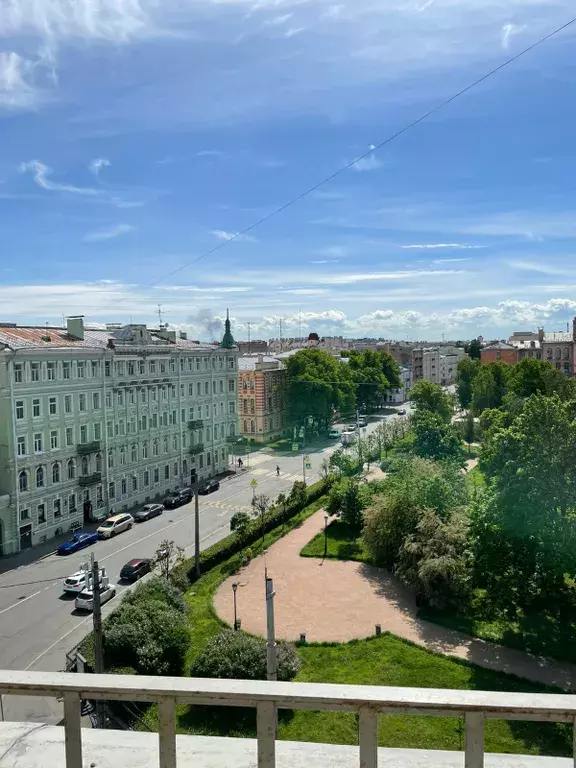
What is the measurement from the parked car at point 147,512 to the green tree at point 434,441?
24.1m

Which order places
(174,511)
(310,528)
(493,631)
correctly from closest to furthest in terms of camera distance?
(493,631) < (310,528) < (174,511)

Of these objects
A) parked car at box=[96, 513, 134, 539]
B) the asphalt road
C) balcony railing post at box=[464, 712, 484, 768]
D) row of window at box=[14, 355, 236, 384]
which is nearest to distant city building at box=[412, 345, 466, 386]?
row of window at box=[14, 355, 236, 384]

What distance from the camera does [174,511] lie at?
1741 inches

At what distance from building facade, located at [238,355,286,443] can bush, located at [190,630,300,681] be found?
52790mm

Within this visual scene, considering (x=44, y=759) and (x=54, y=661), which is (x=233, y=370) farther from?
(x=44, y=759)

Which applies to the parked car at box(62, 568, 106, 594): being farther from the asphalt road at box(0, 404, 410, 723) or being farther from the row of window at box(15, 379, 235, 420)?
the row of window at box(15, 379, 235, 420)

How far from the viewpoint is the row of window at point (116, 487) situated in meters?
36.7

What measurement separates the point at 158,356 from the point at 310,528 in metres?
17.9

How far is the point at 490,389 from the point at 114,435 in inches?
2127

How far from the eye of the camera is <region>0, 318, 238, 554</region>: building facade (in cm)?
3531

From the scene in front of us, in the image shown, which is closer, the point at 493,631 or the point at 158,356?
the point at 493,631

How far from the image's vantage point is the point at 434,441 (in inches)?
2186

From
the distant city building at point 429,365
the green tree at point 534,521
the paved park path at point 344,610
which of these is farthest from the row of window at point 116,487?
the distant city building at point 429,365

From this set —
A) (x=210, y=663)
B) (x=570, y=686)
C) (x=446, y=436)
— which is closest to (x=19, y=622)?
(x=210, y=663)
